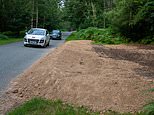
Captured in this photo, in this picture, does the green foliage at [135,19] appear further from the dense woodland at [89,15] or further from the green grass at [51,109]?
the green grass at [51,109]

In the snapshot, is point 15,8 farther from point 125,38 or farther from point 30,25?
point 125,38

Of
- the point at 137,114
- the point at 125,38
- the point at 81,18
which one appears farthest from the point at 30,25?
the point at 137,114

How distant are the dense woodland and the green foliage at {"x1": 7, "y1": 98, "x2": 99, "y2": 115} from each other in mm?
20754

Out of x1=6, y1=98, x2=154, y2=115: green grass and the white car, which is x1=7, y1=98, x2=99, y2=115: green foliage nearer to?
x1=6, y1=98, x2=154, y2=115: green grass

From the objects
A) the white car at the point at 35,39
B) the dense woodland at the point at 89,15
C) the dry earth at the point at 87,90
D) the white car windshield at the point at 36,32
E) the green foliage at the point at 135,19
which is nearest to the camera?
the dry earth at the point at 87,90

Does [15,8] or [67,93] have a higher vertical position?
[15,8]

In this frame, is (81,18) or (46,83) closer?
(46,83)

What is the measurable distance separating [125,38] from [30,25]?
27.5 m

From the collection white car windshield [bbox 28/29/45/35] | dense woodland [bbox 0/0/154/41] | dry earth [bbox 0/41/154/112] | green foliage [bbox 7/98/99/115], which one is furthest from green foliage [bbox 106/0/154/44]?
green foliage [bbox 7/98/99/115]

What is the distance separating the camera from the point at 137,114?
613cm

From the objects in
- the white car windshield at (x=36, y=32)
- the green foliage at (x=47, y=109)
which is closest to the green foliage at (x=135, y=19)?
the white car windshield at (x=36, y=32)

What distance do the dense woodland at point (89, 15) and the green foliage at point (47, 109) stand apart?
2075 centimetres

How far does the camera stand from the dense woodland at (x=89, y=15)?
90.8 feet

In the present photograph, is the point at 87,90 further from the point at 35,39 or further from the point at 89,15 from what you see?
the point at 89,15
